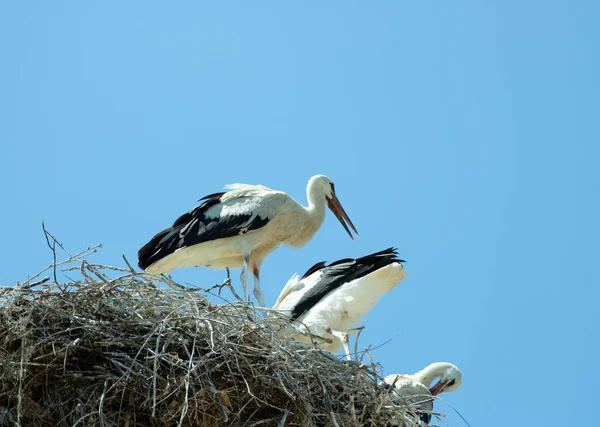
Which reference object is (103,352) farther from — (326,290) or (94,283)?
(326,290)

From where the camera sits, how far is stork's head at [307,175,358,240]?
31.5ft

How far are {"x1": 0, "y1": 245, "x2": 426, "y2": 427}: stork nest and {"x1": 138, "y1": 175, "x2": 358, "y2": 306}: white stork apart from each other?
333cm

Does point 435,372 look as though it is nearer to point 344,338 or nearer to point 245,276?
point 344,338

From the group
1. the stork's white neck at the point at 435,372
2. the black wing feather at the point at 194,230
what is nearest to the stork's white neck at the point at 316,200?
the black wing feather at the point at 194,230

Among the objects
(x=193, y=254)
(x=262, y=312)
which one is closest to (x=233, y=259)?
(x=193, y=254)

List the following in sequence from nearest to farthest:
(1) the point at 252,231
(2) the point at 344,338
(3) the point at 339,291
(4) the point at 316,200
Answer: (2) the point at 344,338 → (3) the point at 339,291 → (1) the point at 252,231 → (4) the point at 316,200

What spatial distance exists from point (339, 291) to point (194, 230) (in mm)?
1262

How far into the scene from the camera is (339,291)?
27.1ft

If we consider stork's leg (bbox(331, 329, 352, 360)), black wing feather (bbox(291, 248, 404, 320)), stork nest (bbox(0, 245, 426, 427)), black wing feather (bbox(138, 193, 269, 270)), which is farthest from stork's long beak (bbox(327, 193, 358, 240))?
stork nest (bbox(0, 245, 426, 427))

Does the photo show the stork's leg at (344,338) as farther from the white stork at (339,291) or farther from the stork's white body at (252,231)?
the stork's white body at (252,231)

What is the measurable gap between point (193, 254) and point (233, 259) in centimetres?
42

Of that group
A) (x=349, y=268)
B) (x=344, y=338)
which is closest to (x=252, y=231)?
(x=349, y=268)

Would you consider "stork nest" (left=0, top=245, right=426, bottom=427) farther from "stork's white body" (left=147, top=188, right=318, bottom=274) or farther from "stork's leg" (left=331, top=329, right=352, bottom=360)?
"stork's white body" (left=147, top=188, right=318, bottom=274)

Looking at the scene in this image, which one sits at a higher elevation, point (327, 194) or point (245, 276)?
point (327, 194)
